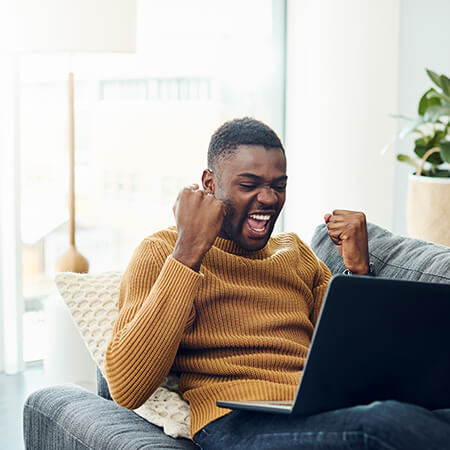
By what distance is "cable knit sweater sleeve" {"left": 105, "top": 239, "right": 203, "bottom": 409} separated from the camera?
126 centimetres

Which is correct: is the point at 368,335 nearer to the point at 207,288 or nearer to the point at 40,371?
the point at 207,288

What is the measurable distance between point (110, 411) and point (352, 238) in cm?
67

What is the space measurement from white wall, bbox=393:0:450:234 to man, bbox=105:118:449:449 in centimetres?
195

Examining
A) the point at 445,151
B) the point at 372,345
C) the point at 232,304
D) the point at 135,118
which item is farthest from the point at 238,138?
the point at 135,118

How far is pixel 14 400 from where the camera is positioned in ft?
8.47

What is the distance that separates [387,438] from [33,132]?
2.37m

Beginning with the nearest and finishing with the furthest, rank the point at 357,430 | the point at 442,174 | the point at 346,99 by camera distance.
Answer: the point at 357,430 < the point at 442,174 < the point at 346,99

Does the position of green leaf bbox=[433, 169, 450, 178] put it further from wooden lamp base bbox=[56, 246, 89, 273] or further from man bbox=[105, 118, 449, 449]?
wooden lamp base bbox=[56, 246, 89, 273]

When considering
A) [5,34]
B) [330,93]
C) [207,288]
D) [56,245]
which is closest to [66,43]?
[5,34]

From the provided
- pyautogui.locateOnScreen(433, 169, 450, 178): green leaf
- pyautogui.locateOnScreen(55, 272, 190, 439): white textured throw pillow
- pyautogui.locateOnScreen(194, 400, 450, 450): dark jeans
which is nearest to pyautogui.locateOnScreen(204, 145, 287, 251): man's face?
pyautogui.locateOnScreen(55, 272, 190, 439): white textured throw pillow

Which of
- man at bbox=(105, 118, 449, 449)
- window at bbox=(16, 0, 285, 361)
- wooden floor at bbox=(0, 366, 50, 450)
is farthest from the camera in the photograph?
window at bbox=(16, 0, 285, 361)

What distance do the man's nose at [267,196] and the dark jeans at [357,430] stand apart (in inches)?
18.9

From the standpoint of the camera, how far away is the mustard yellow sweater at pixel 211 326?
1266mm

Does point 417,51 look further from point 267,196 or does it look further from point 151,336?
point 151,336
